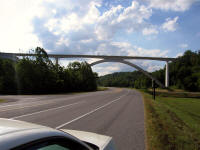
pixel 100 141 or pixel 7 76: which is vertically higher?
pixel 7 76

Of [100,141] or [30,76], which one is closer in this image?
[100,141]

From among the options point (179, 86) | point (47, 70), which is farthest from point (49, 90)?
point (179, 86)

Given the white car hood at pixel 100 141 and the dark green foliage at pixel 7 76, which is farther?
the dark green foliage at pixel 7 76

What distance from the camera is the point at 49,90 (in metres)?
40.1

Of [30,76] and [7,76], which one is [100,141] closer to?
[30,76]

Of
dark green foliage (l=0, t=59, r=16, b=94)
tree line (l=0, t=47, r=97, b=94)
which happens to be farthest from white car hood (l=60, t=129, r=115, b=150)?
dark green foliage (l=0, t=59, r=16, b=94)

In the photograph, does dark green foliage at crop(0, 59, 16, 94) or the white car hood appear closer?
the white car hood

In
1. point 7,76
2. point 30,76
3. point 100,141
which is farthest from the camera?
point 30,76

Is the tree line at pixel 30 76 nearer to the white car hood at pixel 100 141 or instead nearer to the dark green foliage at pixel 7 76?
the dark green foliage at pixel 7 76

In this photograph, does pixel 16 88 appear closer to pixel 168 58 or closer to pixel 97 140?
pixel 97 140

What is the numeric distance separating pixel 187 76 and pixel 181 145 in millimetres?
93678

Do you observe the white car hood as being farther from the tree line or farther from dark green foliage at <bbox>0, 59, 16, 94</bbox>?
dark green foliage at <bbox>0, 59, 16, 94</bbox>

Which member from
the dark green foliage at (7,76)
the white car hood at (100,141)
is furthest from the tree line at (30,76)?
the white car hood at (100,141)

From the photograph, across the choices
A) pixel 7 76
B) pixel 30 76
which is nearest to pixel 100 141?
pixel 30 76
